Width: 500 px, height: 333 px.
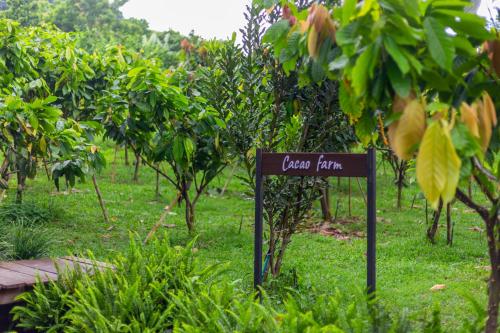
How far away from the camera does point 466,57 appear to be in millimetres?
2326

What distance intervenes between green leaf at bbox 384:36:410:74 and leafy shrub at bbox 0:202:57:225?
6381mm

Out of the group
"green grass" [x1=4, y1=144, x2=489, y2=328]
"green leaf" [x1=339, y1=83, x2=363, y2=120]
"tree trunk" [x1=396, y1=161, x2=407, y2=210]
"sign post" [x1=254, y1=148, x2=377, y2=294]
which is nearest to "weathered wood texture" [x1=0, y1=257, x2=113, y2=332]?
"green grass" [x1=4, y1=144, x2=489, y2=328]

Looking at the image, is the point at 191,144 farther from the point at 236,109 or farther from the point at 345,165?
the point at 345,165

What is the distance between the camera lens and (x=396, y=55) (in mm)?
1925

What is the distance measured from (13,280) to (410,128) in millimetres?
3250

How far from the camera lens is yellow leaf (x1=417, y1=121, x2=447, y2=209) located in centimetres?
186

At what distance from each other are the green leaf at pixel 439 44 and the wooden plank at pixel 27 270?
321 cm

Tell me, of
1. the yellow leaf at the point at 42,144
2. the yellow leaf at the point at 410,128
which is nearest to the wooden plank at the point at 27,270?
the yellow leaf at the point at 42,144

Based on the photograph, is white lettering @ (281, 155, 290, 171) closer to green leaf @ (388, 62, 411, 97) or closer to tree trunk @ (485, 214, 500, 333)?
tree trunk @ (485, 214, 500, 333)

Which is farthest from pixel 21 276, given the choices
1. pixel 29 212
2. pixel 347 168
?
pixel 29 212

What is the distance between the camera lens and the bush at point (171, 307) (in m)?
3.11

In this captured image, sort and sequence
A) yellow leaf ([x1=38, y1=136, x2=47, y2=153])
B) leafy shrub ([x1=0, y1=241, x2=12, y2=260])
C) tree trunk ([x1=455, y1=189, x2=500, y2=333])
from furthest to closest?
yellow leaf ([x1=38, y1=136, x2=47, y2=153]) < leafy shrub ([x1=0, y1=241, x2=12, y2=260]) < tree trunk ([x1=455, y1=189, x2=500, y2=333])

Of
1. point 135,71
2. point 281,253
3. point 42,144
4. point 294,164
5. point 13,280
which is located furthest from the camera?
point 135,71

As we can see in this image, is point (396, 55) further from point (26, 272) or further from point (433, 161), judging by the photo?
point (26, 272)
